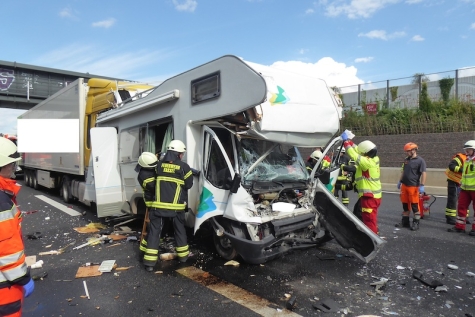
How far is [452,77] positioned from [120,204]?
54.6 ft

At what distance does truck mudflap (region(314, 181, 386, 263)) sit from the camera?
179 inches

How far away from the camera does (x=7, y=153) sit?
100 inches

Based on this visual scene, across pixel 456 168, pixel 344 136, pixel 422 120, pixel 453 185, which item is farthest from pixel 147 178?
pixel 422 120

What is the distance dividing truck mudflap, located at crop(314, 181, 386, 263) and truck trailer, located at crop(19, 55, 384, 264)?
0.04 feet

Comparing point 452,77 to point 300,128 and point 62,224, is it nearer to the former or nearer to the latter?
point 300,128

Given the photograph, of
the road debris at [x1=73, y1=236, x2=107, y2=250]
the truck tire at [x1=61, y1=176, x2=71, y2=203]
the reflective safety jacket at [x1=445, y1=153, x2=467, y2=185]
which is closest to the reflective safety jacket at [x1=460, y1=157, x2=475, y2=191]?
the reflective safety jacket at [x1=445, y1=153, x2=467, y2=185]

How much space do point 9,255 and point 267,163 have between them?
3.17m

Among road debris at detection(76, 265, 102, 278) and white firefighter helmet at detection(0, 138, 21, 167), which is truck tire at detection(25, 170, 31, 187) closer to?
road debris at detection(76, 265, 102, 278)

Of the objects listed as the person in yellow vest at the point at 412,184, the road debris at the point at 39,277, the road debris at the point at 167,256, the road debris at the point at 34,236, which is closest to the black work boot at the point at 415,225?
the person in yellow vest at the point at 412,184

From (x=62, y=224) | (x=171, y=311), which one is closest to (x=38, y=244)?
(x=62, y=224)

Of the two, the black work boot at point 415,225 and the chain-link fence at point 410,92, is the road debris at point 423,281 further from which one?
the chain-link fence at point 410,92

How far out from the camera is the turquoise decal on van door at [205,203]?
4.63 metres

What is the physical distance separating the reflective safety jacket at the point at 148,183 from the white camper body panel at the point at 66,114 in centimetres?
418

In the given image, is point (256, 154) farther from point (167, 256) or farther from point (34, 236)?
point (34, 236)
